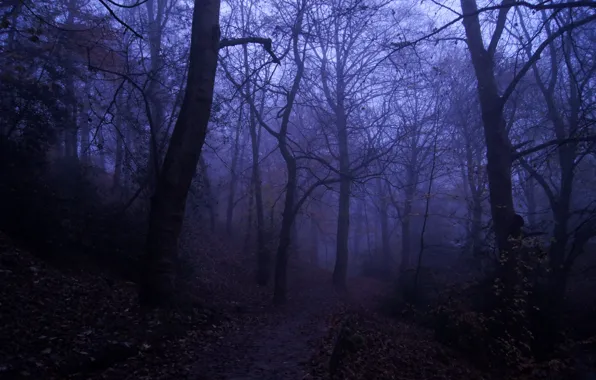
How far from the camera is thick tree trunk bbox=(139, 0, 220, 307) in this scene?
30.1ft

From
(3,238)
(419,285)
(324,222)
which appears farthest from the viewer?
(324,222)

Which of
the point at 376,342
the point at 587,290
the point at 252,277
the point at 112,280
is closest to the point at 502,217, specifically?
the point at 376,342

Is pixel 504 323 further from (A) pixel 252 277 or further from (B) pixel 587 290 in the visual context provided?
(A) pixel 252 277

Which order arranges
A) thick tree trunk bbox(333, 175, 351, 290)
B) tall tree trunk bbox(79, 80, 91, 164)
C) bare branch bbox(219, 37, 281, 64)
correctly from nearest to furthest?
bare branch bbox(219, 37, 281, 64) < tall tree trunk bbox(79, 80, 91, 164) < thick tree trunk bbox(333, 175, 351, 290)

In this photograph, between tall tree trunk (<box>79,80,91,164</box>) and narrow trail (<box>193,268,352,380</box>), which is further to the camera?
tall tree trunk (<box>79,80,91,164</box>)

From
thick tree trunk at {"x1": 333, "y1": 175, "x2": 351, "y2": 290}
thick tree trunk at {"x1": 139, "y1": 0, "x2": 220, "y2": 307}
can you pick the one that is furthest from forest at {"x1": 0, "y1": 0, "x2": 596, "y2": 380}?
thick tree trunk at {"x1": 333, "y1": 175, "x2": 351, "y2": 290}

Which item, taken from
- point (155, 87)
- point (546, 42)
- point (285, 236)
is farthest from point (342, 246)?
point (546, 42)

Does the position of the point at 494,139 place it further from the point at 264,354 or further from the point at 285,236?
the point at 285,236

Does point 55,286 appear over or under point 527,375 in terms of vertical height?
over

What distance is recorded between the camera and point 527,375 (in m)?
9.90

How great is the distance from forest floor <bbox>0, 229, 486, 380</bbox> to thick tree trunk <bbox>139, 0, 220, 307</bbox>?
0.61 metres

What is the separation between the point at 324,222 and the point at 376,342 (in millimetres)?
35417

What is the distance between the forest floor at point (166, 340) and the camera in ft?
22.0

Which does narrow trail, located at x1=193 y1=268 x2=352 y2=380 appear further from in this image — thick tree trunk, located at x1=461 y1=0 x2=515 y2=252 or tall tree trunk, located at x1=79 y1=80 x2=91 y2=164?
tall tree trunk, located at x1=79 y1=80 x2=91 y2=164
